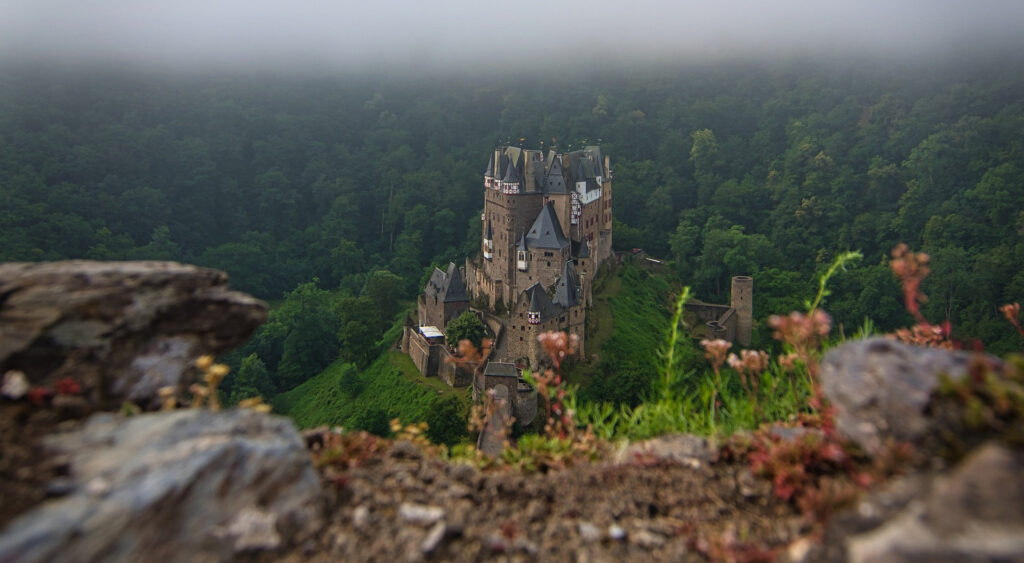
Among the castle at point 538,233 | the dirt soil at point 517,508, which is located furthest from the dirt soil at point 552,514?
the castle at point 538,233

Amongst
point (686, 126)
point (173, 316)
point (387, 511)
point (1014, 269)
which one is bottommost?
point (1014, 269)

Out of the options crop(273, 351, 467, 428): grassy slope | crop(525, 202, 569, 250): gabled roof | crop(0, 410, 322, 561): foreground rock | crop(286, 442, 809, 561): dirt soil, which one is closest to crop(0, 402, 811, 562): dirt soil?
crop(286, 442, 809, 561): dirt soil

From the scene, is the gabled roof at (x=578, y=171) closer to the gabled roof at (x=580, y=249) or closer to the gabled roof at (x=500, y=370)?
the gabled roof at (x=580, y=249)

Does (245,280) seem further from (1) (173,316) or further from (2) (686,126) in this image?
(1) (173,316)

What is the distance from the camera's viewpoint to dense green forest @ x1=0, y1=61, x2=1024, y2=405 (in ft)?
160

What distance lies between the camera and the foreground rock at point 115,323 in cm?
522

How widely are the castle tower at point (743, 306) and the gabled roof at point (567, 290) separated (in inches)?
498

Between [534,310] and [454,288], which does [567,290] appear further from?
[454,288]

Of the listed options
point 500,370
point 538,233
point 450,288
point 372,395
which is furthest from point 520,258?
point 372,395

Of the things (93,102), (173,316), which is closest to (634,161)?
(93,102)

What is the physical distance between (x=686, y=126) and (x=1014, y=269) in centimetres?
3608

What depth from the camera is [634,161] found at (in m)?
72.4

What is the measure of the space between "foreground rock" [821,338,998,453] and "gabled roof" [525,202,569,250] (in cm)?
3249

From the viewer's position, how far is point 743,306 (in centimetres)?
4419
